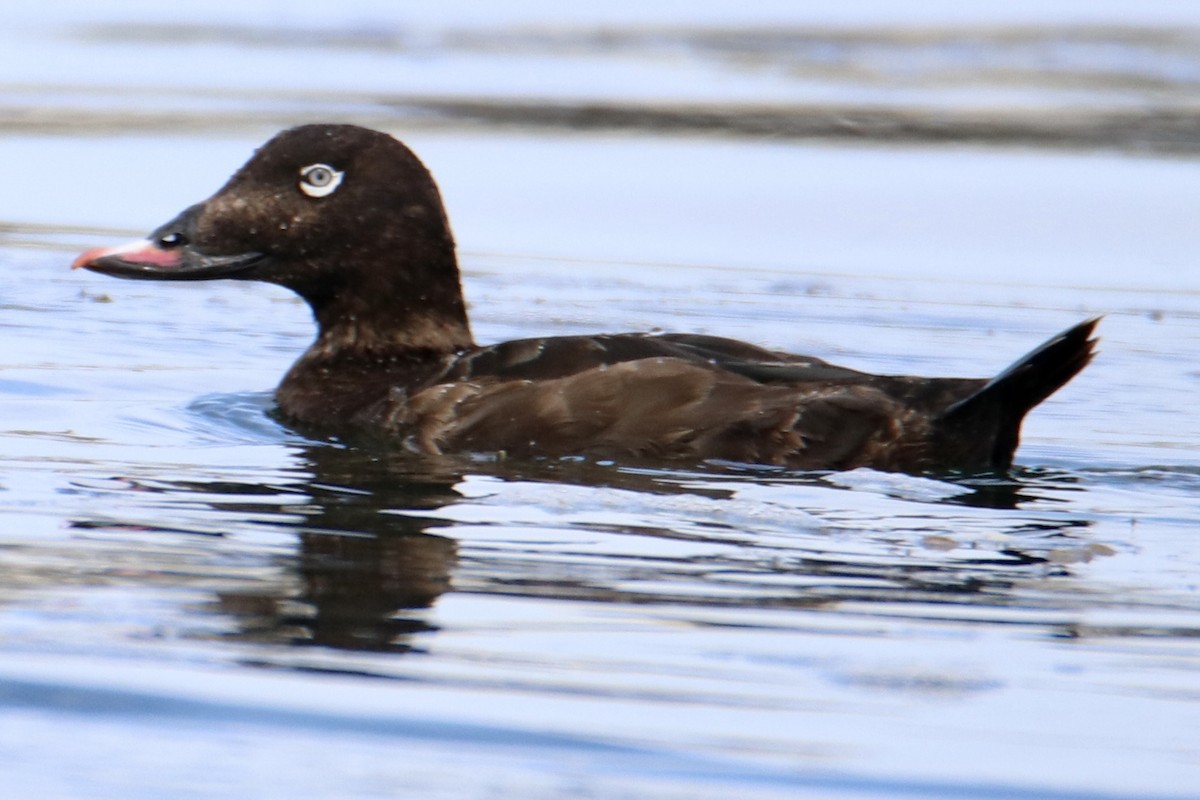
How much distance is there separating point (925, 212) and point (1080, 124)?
10.8 feet

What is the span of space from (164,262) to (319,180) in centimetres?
52

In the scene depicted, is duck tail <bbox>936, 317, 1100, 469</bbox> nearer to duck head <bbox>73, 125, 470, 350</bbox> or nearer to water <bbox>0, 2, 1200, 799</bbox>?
water <bbox>0, 2, 1200, 799</bbox>

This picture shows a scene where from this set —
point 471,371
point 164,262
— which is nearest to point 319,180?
point 164,262

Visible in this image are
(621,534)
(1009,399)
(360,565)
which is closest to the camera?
(360,565)

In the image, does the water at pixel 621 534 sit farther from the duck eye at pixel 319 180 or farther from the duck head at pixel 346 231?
the duck eye at pixel 319 180

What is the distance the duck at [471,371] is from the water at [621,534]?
0.15 metres

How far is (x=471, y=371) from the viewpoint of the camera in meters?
6.09

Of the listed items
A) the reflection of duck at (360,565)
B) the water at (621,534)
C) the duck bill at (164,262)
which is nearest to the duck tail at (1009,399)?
the water at (621,534)

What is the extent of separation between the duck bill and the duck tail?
87.0 inches

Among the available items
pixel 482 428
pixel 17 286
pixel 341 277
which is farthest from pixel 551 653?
pixel 17 286

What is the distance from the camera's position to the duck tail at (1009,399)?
5.52 metres

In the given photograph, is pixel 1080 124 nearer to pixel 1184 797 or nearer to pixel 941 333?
pixel 941 333

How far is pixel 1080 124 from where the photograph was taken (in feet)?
46.7

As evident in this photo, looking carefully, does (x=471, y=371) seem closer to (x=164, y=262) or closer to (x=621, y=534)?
(x=164, y=262)
